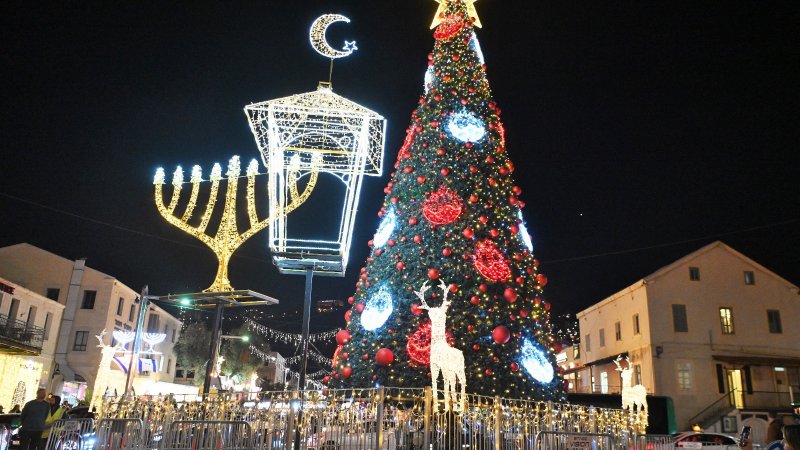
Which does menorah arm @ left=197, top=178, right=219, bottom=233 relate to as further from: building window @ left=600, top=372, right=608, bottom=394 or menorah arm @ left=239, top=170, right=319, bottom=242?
building window @ left=600, top=372, right=608, bottom=394

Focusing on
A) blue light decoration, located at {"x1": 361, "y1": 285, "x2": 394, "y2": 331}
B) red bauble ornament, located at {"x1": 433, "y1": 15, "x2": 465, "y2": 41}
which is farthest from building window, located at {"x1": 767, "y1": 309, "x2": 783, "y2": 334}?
blue light decoration, located at {"x1": 361, "y1": 285, "x2": 394, "y2": 331}

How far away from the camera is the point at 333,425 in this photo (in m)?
8.67

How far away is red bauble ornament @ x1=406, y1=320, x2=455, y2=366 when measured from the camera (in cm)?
1366

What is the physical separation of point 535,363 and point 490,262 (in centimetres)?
271

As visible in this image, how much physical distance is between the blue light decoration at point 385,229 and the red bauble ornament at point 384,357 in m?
3.20

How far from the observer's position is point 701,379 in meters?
28.5

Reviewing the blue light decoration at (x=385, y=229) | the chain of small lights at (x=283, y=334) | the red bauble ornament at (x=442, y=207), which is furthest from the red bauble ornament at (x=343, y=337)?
the chain of small lights at (x=283, y=334)

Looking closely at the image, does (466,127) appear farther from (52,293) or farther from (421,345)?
(52,293)

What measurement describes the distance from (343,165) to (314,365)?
5999cm

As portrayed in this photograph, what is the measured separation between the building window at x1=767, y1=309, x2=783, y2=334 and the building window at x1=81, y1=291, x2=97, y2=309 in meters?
38.8

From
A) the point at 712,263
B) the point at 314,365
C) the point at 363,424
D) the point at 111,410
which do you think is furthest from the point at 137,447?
the point at 314,365

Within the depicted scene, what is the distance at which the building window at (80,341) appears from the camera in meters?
34.4

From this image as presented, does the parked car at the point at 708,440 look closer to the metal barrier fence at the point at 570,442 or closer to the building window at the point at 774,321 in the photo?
the metal barrier fence at the point at 570,442

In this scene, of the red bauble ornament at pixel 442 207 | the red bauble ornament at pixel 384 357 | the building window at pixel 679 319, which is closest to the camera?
the red bauble ornament at pixel 384 357
